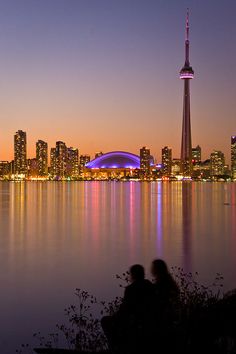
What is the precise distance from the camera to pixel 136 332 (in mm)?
5734

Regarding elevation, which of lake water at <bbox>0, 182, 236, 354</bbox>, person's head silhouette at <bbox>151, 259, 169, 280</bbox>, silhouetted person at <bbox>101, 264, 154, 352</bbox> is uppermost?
person's head silhouette at <bbox>151, 259, 169, 280</bbox>

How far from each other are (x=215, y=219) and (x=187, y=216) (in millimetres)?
3047

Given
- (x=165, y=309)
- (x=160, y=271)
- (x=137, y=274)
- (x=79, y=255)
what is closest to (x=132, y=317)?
(x=165, y=309)

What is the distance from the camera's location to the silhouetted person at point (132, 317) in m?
5.76

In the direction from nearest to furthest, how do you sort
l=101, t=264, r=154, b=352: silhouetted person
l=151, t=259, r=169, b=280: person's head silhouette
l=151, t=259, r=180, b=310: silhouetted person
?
l=101, t=264, r=154, b=352: silhouetted person → l=151, t=259, r=180, b=310: silhouetted person → l=151, t=259, r=169, b=280: person's head silhouette

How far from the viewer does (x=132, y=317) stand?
5957 mm

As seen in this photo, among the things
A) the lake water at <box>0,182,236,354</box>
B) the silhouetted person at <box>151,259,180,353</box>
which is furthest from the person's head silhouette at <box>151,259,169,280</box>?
the lake water at <box>0,182,236,354</box>

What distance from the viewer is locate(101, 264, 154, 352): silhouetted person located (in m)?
5.76

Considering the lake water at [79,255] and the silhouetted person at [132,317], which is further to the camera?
the lake water at [79,255]

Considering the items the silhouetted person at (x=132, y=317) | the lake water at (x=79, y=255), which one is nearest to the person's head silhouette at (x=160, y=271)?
the silhouetted person at (x=132, y=317)

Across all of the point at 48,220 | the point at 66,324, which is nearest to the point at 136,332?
the point at 66,324

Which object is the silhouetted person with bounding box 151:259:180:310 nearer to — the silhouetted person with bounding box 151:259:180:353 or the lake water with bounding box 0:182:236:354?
the silhouetted person with bounding box 151:259:180:353

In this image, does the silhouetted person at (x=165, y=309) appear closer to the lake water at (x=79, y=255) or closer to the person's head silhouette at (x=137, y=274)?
the person's head silhouette at (x=137, y=274)

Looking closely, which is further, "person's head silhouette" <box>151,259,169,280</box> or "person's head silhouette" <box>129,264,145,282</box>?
"person's head silhouette" <box>151,259,169,280</box>
